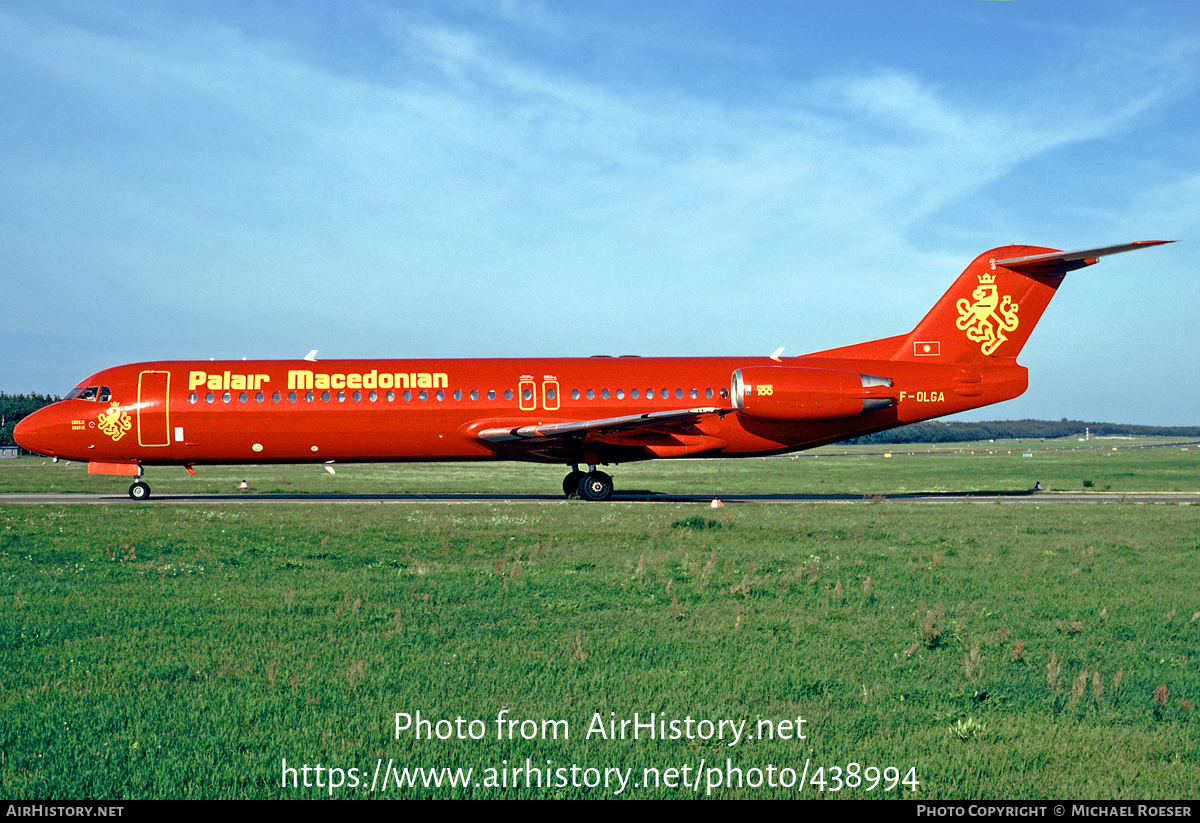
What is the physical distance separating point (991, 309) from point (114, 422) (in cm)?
2846

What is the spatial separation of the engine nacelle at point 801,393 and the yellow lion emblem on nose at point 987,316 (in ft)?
12.7

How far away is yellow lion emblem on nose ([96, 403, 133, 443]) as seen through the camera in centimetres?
2817

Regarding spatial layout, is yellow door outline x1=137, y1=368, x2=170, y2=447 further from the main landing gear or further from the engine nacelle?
the engine nacelle

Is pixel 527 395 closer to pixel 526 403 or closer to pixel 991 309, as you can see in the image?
pixel 526 403

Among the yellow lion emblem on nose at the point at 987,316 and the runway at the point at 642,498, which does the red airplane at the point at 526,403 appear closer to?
the yellow lion emblem on nose at the point at 987,316

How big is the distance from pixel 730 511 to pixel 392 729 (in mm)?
17378

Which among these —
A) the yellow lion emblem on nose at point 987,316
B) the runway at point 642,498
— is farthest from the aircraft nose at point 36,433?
the yellow lion emblem on nose at point 987,316

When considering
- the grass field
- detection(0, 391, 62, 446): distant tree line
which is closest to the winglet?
the grass field

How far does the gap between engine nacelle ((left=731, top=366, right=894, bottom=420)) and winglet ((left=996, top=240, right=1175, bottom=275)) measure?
6.02 metres

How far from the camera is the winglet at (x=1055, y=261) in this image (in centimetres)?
2686

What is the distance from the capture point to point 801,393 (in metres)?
27.7

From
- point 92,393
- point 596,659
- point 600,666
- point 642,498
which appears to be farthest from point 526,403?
point 600,666

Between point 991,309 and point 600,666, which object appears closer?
point 600,666

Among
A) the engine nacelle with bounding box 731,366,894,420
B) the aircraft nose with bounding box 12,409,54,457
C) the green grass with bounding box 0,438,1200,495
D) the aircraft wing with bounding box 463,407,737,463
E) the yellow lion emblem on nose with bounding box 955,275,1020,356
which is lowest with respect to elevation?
Result: the green grass with bounding box 0,438,1200,495
